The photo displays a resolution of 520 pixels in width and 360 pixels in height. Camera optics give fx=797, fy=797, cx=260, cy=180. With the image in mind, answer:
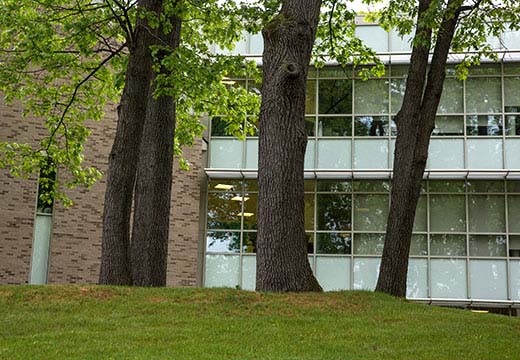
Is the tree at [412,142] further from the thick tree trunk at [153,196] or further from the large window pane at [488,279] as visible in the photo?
the large window pane at [488,279]

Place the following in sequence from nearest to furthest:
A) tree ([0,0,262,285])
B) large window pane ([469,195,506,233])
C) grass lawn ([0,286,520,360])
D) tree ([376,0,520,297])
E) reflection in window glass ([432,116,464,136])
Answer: grass lawn ([0,286,520,360])
tree ([376,0,520,297])
tree ([0,0,262,285])
large window pane ([469,195,506,233])
reflection in window glass ([432,116,464,136])

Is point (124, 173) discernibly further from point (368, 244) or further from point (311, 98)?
point (311, 98)

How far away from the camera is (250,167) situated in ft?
69.8


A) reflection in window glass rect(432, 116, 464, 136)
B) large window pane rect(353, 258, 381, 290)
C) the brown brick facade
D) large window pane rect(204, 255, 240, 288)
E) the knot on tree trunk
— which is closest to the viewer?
the knot on tree trunk

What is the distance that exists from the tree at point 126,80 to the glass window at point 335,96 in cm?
416

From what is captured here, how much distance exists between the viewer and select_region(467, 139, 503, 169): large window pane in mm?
20219

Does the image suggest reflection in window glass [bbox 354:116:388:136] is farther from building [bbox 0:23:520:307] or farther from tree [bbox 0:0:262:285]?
tree [bbox 0:0:262:285]

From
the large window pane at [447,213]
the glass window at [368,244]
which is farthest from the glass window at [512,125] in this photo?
the glass window at [368,244]

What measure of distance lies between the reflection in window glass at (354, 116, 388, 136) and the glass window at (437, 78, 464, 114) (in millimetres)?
1477

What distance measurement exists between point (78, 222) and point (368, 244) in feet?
24.3

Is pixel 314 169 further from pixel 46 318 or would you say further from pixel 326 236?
pixel 46 318

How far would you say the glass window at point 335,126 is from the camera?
21.3 metres

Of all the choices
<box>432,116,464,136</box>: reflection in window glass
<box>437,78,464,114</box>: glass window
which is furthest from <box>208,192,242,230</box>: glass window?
<box>437,78,464,114</box>: glass window

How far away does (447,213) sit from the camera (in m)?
20.5
